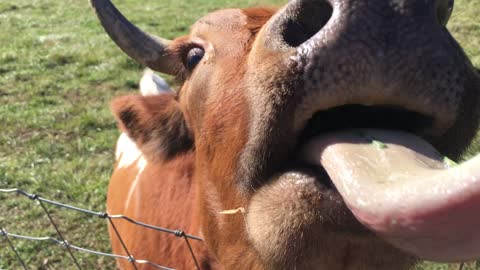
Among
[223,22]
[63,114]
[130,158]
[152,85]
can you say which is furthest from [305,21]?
[63,114]

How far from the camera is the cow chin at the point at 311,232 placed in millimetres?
1671

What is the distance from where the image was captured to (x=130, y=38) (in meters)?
2.85

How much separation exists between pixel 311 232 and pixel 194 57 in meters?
1.10

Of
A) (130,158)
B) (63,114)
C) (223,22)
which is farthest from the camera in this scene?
(63,114)

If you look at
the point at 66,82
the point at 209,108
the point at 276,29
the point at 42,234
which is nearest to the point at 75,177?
the point at 42,234

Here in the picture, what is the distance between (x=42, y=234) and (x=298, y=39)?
13.4 feet

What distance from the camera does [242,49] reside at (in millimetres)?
2117

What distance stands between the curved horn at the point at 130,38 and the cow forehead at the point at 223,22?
0.98ft

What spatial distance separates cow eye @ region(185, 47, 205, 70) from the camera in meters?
→ 2.50

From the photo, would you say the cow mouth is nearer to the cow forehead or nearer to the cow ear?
the cow forehead

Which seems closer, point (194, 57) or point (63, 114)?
point (194, 57)

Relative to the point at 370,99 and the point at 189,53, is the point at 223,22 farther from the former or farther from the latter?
the point at 370,99

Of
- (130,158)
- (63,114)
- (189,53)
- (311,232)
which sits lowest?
(63,114)

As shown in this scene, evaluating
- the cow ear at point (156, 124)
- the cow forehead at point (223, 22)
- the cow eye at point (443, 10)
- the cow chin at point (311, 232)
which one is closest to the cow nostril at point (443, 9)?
the cow eye at point (443, 10)
